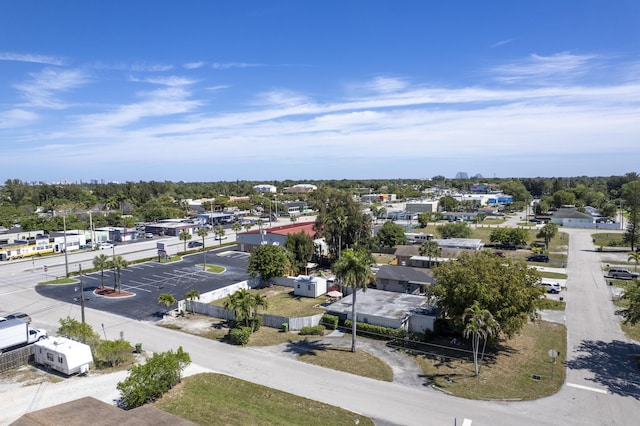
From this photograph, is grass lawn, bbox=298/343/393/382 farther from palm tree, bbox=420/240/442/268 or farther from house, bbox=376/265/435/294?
palm tree, bbox=420/240/442/268

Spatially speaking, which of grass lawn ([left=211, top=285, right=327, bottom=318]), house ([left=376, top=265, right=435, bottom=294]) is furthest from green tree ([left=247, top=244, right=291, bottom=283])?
house ([left=376, top=265, right=435, bottom=294])

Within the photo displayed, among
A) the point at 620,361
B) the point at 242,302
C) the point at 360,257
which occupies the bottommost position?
the point at 620,361

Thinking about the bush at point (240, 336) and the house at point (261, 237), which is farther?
the house at point (261, 237)

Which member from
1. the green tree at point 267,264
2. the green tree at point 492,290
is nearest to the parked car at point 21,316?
the green tree at point 267,264

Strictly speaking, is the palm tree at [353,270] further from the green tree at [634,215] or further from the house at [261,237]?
the green tree at [634,215]

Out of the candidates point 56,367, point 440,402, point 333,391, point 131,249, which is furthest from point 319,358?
point 131,249

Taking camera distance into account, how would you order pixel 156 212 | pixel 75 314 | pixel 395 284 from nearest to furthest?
pixel 75 314 → pixel 395 284 → pixel 156 212

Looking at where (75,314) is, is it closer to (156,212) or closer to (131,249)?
(131,249)
